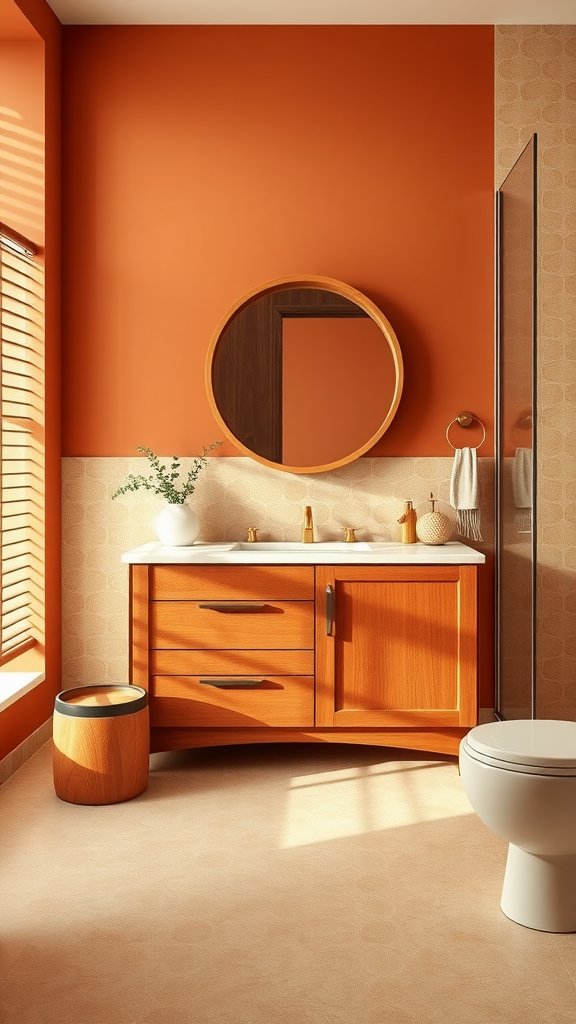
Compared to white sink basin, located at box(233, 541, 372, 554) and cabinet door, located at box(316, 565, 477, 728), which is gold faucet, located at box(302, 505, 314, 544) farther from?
cabinet door, located at box(316, 565, 477, 728)

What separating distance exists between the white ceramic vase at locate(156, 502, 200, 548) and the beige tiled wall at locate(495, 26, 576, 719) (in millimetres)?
1493

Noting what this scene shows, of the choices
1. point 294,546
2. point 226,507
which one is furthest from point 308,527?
point 226,507

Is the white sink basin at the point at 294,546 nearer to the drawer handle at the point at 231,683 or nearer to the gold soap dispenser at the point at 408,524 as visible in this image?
the gold soap dispenser at the point at 408,524

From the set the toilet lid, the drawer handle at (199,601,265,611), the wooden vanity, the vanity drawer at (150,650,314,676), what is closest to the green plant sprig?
the wooden vanity

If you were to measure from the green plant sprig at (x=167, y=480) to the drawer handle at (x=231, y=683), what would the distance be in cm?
77

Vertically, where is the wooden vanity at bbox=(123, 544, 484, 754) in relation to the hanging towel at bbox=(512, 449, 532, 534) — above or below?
below

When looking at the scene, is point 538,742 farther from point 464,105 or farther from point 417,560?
point 464,105

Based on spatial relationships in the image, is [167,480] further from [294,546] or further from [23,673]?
[23,673]

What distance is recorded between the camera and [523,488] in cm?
315

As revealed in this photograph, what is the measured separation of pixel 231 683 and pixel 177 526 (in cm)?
68

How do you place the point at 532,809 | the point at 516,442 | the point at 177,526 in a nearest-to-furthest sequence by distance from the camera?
1. the point at 532,809
2. the point at 516,442
3. the point at 177,526

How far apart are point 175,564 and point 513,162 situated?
2.23 meters

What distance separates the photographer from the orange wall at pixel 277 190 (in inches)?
146

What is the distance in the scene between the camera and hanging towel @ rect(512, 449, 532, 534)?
3036 mm
